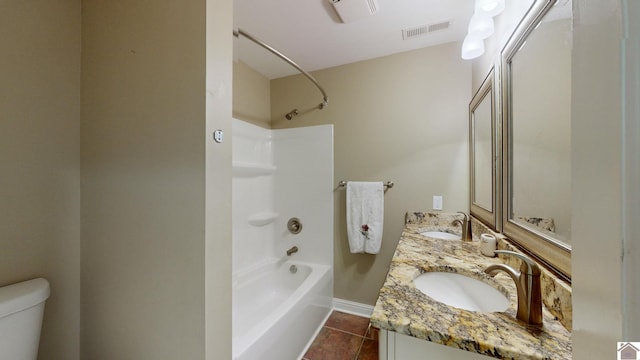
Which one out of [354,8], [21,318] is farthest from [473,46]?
[21,318]

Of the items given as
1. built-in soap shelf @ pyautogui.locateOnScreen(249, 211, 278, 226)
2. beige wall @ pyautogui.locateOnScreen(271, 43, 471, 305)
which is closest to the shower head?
beige wall @ pyautogui.locateOnScreen(271, 43, 471, 305)

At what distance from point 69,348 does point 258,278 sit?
1.19m

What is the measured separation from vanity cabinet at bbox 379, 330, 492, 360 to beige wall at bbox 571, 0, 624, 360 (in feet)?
1.19

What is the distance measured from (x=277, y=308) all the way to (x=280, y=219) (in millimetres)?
1016

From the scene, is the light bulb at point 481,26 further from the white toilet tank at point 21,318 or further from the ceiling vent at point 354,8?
the white toilet tank at point 21,318

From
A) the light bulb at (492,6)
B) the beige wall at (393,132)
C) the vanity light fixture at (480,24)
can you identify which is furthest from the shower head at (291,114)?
the light bulb at (492,6)

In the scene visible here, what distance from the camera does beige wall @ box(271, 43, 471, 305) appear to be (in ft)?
5.89

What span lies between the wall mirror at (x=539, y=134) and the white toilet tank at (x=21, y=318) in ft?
6.32

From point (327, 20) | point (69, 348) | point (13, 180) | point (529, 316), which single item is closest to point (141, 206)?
point (13, 180)

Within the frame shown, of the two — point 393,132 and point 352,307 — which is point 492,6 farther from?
point 352,307

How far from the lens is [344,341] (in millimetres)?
1698

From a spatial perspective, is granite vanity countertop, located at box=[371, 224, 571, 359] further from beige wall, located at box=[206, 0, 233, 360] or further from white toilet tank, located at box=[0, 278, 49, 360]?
white toilet tank, located at box=[0, 278, 49, 360]

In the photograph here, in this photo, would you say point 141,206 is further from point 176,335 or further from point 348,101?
point 348,101

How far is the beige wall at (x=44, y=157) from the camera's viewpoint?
930mm
